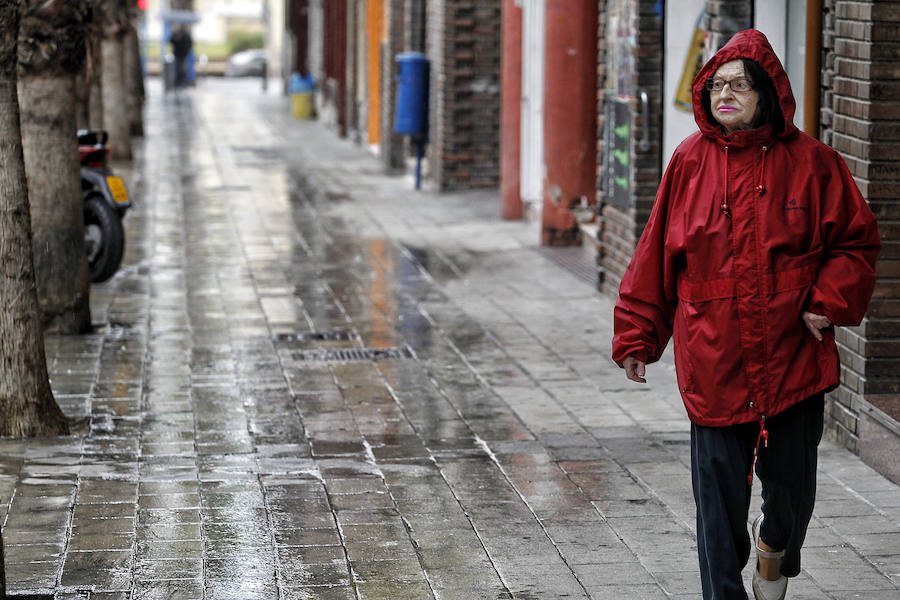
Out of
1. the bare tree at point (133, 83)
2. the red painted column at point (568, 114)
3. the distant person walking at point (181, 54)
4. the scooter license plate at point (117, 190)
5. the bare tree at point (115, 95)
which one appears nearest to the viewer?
the scooter license plate at point (117, 190)

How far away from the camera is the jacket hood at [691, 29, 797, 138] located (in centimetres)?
459

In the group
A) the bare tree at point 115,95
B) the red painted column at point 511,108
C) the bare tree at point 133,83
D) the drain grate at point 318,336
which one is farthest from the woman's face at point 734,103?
the bare tree at point 133,83

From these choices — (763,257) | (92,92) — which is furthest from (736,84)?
(92,92)

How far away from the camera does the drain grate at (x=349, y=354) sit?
955 centimetres

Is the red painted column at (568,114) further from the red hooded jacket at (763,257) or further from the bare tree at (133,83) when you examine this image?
the bare tree at (133,83)

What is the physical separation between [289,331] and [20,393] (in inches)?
120

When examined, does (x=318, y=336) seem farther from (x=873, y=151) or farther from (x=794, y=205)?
(x=794, y=205)

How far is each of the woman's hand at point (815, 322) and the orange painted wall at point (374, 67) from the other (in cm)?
2029

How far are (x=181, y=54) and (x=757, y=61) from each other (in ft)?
132

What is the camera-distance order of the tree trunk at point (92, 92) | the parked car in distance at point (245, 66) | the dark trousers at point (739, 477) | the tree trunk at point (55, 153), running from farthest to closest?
the parked car in distance at point (245, 66), the tree trunk at point (92, 92), the tree trunk at point (55, 153), the dark trousers at point (739, 477)

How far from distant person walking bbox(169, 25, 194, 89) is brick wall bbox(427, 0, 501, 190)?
82.8 ft

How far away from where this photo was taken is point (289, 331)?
10.4m

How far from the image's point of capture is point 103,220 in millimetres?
11875

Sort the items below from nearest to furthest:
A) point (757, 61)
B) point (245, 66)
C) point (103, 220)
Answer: point (757, 61) → point (103, 220) → point (245, 66)
